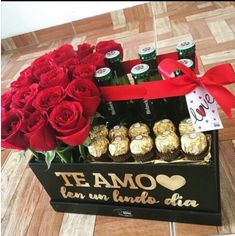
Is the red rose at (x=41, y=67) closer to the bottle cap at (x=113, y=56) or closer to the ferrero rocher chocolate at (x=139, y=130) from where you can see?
the bottle cap at (x=113, y=56)

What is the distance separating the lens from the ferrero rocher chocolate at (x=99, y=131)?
598mm

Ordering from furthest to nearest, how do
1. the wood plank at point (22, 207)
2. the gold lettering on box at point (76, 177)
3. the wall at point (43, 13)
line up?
the wall at point (43, 13) < the wood plank at point (22, 207) < the gold lettering on box at point (76, 177)

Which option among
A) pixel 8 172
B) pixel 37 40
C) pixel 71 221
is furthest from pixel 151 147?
pixel 37 40

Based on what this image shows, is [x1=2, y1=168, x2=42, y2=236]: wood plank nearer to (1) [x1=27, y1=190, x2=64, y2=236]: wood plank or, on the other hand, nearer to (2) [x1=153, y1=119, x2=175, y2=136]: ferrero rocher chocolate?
(1) [x1=27, y1=190, x2=64, y2=236]: wood plank

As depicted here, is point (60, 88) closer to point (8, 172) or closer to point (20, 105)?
point (20, 105)

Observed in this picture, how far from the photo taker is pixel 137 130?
1.91 ft

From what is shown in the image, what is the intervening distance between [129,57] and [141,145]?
33.4 inches

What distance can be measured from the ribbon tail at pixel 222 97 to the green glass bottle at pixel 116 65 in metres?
0.20

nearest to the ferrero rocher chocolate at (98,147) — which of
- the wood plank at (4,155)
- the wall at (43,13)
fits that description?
the wood plank at (4,155)

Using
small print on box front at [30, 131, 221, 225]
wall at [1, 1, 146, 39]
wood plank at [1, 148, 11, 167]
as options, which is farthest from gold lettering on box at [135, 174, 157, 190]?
wall at [1, 1, 146, 39]

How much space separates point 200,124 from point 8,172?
0.62 m

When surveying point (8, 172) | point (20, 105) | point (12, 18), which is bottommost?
point (8, 172)

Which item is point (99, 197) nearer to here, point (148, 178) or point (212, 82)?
point (148, 178)

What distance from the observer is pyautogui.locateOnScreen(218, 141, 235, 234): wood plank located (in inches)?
23.0
